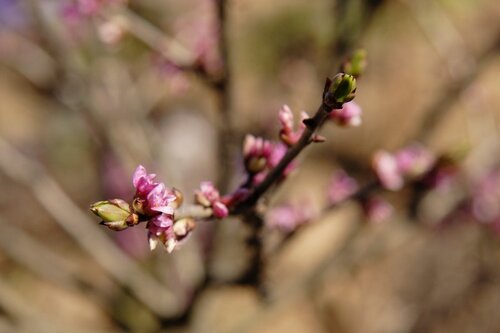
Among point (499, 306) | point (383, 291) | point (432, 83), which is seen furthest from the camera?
point (432, 83)

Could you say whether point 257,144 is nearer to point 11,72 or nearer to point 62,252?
point 62,252

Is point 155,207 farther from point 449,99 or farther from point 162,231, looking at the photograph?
point 449,99

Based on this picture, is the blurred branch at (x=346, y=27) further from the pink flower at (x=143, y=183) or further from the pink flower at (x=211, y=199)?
the pink flower at (x=143, y=183)

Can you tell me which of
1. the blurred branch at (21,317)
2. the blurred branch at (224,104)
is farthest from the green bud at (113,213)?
the blurred branch at (21,317)

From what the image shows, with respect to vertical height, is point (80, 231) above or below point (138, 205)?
above

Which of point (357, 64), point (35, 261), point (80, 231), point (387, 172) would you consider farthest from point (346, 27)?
point (35, 261)

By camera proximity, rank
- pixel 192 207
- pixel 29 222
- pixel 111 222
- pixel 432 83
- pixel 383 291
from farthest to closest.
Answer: pixel 432 83
pixel 29 222
pixel 383 291
pixel 192 207
pixel 111 222

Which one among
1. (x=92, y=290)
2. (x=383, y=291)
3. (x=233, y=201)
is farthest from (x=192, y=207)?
(x=383, y=291)

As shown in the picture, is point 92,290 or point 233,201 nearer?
point 233,201
